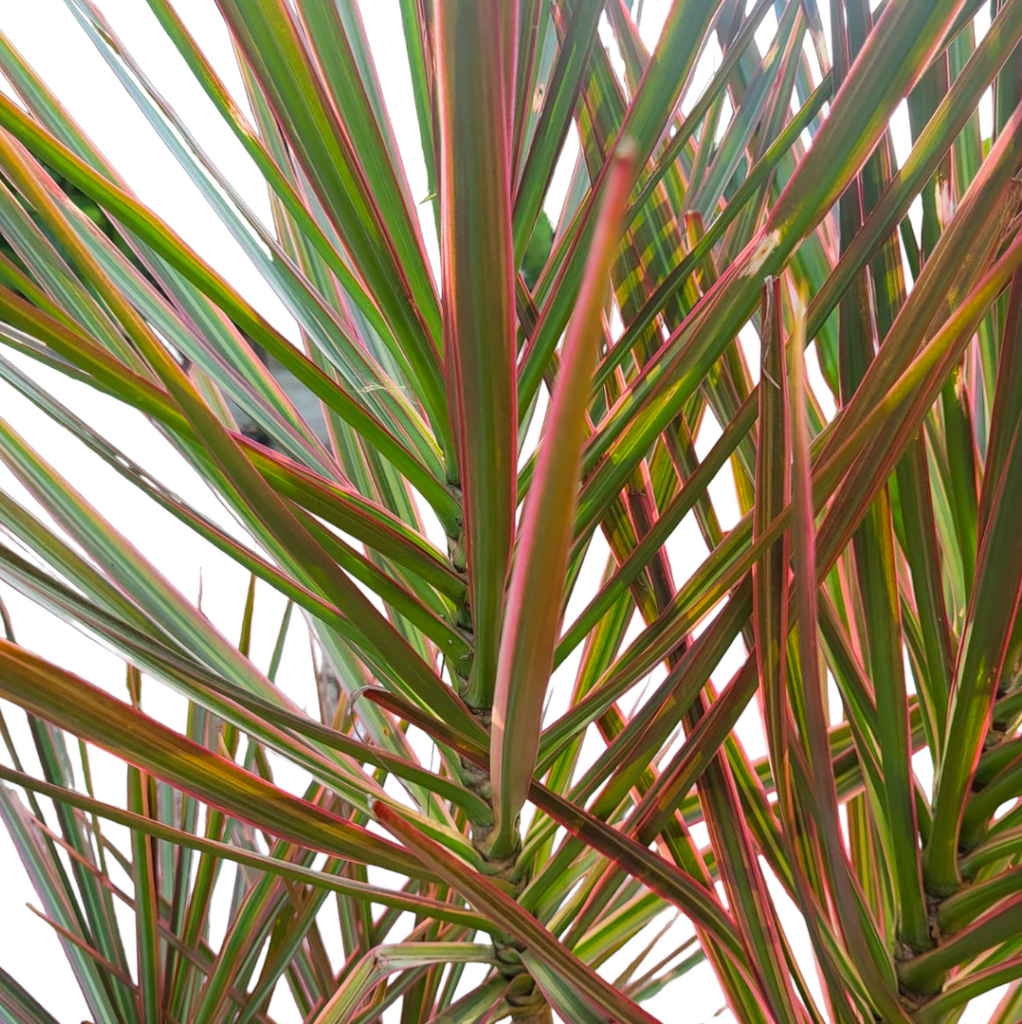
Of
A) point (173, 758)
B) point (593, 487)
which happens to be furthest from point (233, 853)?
point (593, 487)

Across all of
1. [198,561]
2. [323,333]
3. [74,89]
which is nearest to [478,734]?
[323,333]

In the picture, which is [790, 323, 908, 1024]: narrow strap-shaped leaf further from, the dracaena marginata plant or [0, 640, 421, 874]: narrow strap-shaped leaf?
[0, 640, 421, 874]: narrow strap-shaped leaf

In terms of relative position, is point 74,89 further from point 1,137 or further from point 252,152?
point 1,137

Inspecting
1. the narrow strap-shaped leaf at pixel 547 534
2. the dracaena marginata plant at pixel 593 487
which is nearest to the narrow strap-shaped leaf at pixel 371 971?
the dracaena marginata plant at pixel 593 487

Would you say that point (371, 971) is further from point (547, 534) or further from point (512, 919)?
point (547, 534)

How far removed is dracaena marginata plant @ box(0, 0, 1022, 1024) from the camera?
→ 0.24 metres

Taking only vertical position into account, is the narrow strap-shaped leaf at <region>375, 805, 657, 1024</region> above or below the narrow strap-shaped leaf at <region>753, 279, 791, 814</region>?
below

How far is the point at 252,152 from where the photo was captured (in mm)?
356

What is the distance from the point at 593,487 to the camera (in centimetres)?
32

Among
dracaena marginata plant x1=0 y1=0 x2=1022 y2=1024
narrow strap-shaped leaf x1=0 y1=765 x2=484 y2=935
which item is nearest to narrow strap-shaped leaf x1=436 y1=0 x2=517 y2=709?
dracaena marginata plant x1=0 y1=0 x2=1022 y2=1024

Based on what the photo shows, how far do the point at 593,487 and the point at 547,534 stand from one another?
16 centimetres

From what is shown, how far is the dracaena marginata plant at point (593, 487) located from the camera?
0.24 m

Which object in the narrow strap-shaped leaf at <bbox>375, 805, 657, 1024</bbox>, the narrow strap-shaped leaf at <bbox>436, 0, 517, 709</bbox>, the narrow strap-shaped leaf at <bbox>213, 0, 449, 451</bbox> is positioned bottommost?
the narrow strap-shaped leaf at <bbox>375, 805, 657, 1024</bbox>

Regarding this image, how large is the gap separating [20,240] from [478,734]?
25 cm
